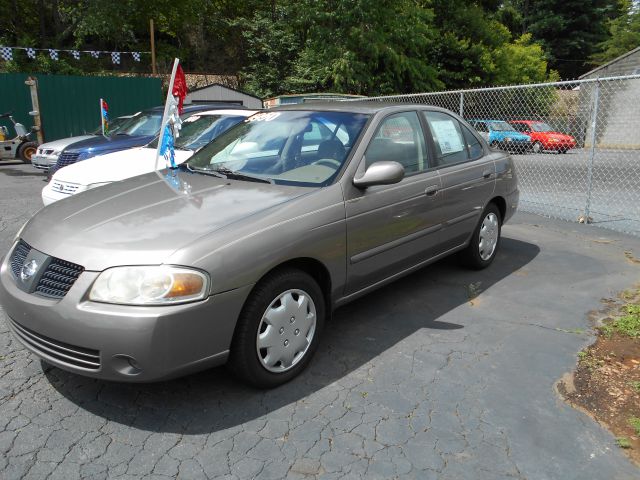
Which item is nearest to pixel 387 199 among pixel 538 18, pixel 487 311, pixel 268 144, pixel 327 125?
pixel 327 125

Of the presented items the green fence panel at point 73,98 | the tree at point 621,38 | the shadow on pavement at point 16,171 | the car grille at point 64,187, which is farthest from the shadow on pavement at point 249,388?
the tree at point 621,38

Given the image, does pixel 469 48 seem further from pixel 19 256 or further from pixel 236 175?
pixel 19 256

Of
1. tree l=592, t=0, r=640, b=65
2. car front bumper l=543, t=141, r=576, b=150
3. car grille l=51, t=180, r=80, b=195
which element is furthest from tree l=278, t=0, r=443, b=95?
tree l=592, t=0, r=640, b=65

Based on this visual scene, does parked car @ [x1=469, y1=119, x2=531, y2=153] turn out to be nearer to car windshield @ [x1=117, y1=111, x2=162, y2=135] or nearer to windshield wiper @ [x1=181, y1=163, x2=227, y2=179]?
car windshield @ [x1=117, y1=111, x2=162, y2=135]

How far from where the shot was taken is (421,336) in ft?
12.4

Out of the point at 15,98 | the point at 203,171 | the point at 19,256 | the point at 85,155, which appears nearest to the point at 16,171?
the point at 15,98

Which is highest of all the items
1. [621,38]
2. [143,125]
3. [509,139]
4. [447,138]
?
[621,38]

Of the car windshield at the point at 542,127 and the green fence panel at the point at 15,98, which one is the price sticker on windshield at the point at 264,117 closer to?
the car windshield at the point at 542,127

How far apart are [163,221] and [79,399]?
3.63ft

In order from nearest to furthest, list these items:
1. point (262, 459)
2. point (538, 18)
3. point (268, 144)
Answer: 1. point (262, 459)
2. point (268, 144)
3. point (538, 18)

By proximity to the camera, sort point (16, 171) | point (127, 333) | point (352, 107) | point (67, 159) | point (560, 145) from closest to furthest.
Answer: point (127, 333), point (352, 107), point (67, 159), point (16, 171), point (560, 145)

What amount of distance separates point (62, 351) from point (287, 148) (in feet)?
6.64

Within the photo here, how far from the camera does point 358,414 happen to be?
2.85 metres

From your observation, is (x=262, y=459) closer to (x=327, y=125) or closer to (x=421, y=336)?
(x=421, y=336)
